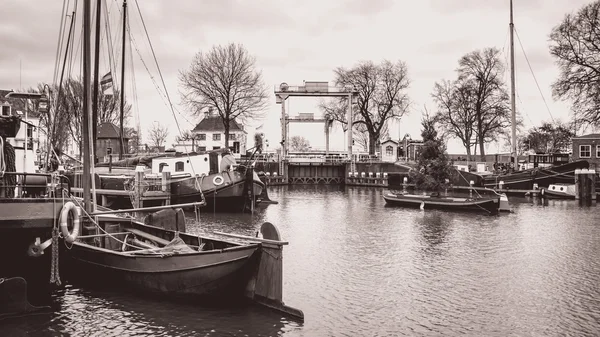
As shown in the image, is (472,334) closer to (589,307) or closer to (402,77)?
(589,307)

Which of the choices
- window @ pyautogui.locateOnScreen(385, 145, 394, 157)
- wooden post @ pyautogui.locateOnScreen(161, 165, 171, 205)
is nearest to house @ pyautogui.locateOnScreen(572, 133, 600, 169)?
window @ pyautogui.locateOnScreen(385, 145, 394, 157)

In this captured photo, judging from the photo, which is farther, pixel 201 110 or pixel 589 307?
pixel 201 110

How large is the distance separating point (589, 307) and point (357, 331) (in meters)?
5.33

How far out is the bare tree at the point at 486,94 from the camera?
63.0 m

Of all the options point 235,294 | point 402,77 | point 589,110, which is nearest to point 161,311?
point 235,294

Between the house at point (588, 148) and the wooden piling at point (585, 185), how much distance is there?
1525cm

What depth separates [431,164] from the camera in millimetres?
33219

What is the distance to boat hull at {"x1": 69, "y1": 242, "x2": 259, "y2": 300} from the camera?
10961 mm

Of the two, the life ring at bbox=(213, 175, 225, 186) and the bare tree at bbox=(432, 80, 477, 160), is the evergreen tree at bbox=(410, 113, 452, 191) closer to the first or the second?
the life ring at bbox=(213, 175, 225, 186)

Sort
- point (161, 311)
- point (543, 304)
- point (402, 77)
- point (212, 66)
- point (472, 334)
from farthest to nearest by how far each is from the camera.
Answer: point (402, 77), point (212, 66), point (543, 304), point (161, 311), point (472, 334)

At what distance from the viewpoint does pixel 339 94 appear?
212 ft

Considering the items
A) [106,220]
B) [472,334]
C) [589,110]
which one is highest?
[589,110]

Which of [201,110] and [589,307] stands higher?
[201,110]

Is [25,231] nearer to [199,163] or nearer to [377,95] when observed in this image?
[199,163]
